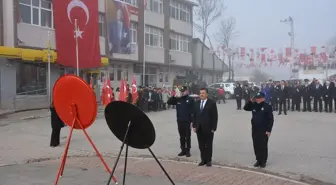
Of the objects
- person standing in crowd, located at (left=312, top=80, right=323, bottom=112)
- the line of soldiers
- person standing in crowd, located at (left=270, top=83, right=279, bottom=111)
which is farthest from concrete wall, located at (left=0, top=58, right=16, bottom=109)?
person standing in crowd, located at (left=312, top=80, right=323, bottom=112)

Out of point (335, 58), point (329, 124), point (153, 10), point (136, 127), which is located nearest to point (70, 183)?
point (136, 127)

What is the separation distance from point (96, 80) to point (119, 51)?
365 cm

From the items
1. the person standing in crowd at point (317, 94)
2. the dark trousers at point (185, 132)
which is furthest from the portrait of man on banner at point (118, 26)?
the dark trousers at point (185, 132)

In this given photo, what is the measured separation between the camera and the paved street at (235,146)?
8.62 meters

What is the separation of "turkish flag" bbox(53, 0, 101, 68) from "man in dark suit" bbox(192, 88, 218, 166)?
56.1 ft

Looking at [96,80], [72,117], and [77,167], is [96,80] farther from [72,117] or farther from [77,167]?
[72,117]

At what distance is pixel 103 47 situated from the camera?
3247cm

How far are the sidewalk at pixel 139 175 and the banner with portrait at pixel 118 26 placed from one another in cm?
2474

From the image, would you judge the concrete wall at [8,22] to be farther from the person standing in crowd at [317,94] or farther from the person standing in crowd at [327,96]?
the person standing in crowd at [327,96]

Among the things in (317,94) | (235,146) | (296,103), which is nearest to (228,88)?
(296,103)

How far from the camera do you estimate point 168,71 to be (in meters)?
44.6

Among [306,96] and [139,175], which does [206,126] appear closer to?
[139,175]

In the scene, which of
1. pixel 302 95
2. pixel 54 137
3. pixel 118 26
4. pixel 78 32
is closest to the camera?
pixel 54 137

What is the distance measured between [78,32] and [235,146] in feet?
56.0
